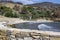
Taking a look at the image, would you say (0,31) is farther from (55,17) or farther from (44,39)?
(55,17)

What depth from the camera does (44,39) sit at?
8.41 meters

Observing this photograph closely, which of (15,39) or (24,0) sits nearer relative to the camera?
(15,39)

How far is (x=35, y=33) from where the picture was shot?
28.0 ft

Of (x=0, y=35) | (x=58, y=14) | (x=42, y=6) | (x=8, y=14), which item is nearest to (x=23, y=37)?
(x=0, y=35)

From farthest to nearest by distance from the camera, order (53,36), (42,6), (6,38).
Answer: (42,6) < (6,38) < (53,36)

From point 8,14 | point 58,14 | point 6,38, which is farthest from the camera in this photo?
point 8,14

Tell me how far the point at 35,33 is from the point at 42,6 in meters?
18.3

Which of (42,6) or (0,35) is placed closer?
(0,35)

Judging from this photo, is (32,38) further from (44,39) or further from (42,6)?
(42,6)

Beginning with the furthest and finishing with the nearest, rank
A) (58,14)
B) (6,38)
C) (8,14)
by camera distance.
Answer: (8,14) → (58,14) → (6,38)

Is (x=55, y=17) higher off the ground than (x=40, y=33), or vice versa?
(x=40, y=33)

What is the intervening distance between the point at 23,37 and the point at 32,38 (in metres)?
0.36

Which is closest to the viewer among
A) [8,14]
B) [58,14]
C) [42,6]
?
[58,14]

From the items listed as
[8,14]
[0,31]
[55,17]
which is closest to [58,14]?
[55,17]
